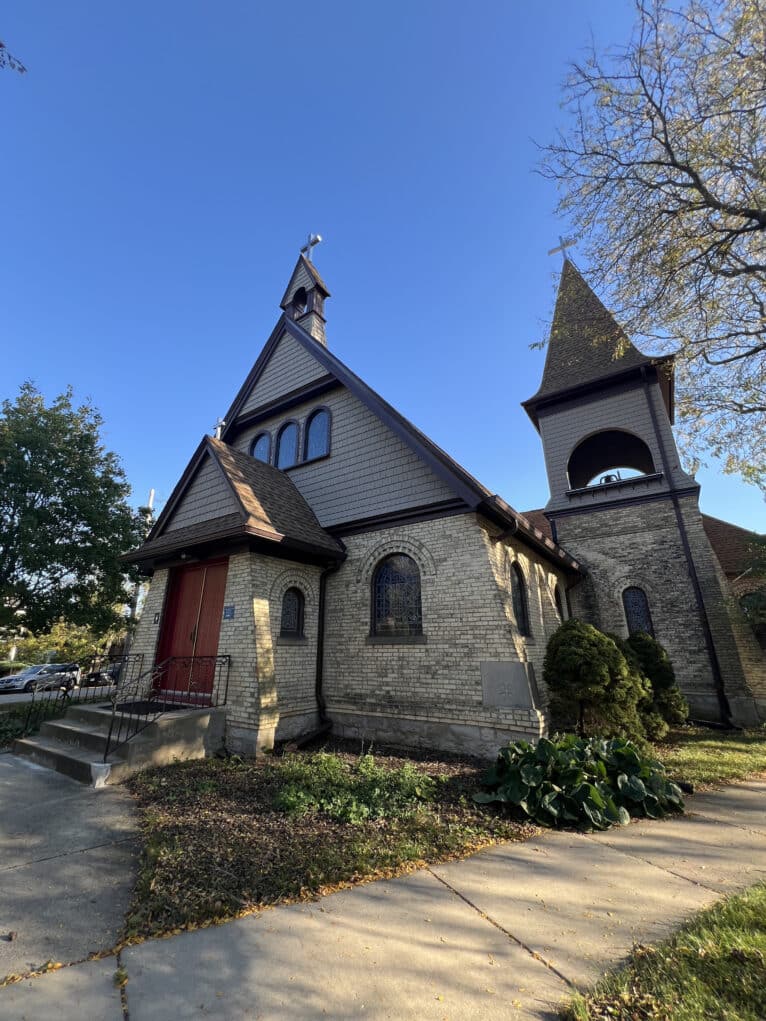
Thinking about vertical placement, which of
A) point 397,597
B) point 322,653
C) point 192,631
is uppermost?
point 397,597

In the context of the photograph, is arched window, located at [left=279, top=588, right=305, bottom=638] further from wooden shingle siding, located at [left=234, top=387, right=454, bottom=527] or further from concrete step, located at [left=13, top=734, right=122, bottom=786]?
concrete step, located at [left=13, top=734, right=122, bottom=786]

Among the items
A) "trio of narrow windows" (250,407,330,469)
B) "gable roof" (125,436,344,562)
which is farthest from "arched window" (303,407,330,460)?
"gable roof" (125,436,344,562)

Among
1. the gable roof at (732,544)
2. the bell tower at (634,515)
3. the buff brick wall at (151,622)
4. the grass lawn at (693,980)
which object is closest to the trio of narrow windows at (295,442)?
the buff brick wall at (151,622)

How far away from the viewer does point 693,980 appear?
2.35 metres

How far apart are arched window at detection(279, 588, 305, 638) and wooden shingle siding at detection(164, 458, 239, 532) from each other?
2039 mm

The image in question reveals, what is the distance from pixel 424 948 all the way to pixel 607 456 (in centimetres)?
1816

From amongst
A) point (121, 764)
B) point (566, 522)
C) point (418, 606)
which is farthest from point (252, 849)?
point (566, 522)

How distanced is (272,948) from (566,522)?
14.6 m

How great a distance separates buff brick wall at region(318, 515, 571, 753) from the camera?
24.1ft

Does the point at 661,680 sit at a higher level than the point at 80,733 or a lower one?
higher

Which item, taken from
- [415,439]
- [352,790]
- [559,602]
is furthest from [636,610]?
[352,790]

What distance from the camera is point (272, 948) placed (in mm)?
2680

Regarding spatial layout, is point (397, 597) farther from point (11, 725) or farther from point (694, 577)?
point (694, 577)

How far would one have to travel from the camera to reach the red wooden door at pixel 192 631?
8.21 metres
